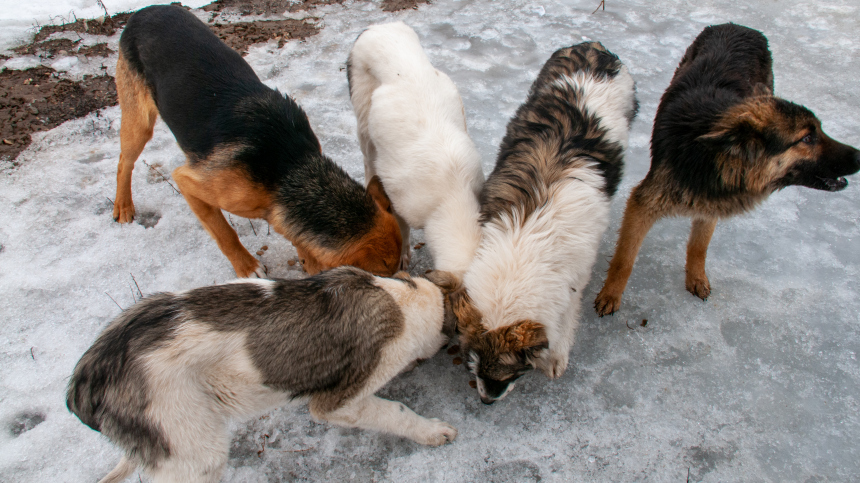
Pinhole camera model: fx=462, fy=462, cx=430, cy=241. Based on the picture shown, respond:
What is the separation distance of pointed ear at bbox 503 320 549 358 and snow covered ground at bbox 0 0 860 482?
2.91ft

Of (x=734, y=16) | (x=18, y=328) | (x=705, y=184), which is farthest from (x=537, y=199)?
(x=734, y=16)

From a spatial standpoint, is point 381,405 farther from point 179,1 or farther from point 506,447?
point 179,1

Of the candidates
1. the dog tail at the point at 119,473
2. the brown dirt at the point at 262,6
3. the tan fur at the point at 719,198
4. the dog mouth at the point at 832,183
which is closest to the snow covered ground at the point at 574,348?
the tan fur at the point at 719,198

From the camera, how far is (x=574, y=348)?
358 centimetres

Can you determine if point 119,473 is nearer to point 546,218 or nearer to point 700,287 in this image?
point 546,218

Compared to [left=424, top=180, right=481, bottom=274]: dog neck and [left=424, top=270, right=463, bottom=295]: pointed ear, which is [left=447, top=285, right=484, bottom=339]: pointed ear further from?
[left=424, top=180, right=481, bottom=274]: dog neck

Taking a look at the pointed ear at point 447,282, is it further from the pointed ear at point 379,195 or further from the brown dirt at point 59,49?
the brown dirt at point 59,49

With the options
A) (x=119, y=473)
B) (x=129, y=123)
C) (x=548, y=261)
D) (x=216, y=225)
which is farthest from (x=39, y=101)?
(x=548, y=261)

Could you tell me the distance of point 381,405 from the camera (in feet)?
9.62

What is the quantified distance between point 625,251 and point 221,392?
9.78 feet

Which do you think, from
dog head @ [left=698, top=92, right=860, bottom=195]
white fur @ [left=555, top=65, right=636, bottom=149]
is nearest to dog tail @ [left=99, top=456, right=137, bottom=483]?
white fur @ [left=555, top=65, right=636, bottom=149]

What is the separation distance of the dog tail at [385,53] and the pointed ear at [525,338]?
2468mm

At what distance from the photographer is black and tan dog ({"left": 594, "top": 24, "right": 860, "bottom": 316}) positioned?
2.90 m

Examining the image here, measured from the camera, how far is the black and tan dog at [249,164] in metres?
3.28
